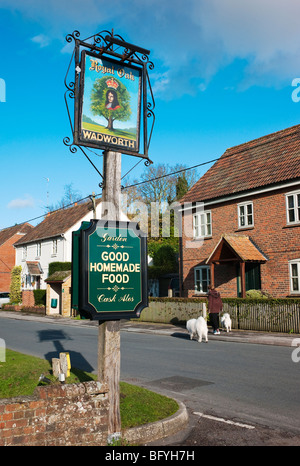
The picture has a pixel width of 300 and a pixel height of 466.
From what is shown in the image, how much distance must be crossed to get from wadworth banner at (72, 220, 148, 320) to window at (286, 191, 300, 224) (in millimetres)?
15534

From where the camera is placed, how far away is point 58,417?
4.61 meters

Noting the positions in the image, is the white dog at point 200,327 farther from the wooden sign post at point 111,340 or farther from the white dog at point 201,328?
the wooden sign post at point 111,340

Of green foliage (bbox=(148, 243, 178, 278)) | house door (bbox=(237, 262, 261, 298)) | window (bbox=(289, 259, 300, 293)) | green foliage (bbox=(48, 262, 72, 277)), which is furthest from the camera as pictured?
green foliage (bbox=(148, 243, 178, 278))

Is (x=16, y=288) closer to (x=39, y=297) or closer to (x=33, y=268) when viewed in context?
(x=33, y=268)

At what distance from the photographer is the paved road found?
5.84 m

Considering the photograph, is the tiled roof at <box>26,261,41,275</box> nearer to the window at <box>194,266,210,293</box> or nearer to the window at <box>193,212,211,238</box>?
the window at <box>194,266,210,293</box>

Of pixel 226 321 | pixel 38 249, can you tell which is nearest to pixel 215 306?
pixel 226 321

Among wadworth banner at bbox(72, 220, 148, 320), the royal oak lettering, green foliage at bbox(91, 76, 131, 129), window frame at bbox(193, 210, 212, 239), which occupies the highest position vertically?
window frame at bbox(193, 210, 212, 239)

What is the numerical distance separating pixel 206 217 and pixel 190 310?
6444 mm

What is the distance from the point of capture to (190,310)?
21031 mm

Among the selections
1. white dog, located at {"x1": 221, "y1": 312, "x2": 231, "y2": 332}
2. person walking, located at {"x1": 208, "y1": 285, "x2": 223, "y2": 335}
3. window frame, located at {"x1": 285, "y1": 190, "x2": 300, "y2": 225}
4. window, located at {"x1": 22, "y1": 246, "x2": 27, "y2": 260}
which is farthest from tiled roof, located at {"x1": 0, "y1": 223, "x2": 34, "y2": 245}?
person walking, located at {"x1": 208, "y1": 285, "x2": 223, "y2": 335}

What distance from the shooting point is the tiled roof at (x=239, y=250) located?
794 inches

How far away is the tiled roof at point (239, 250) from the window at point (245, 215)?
0.92 meters
